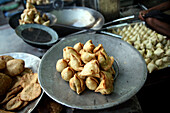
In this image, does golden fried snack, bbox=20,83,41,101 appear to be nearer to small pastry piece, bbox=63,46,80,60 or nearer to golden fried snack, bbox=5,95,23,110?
golden fried snack, bbox=5,95,23,110

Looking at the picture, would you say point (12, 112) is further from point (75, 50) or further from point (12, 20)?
point (12, 20)

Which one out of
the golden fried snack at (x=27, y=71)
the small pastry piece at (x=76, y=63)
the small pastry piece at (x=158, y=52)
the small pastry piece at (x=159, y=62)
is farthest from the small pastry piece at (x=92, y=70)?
the small pastry piece at (x=158, y=52)

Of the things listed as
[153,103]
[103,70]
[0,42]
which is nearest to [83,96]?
[103,70]

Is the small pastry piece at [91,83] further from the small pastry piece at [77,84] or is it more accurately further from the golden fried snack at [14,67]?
the golden fried snack at [14,67]

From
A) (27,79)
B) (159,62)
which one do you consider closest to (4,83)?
(27,79)

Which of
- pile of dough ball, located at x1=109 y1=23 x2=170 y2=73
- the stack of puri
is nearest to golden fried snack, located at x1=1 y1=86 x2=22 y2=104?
the stack of puri

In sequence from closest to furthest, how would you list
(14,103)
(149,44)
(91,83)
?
1. (91,83)
2. (14,103)
3. (149,44)

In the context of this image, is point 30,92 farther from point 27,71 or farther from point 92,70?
point 92,70
